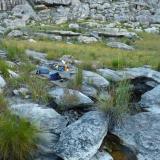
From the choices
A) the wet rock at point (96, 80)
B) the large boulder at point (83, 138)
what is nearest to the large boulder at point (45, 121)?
the large boulder at point (83, 138)

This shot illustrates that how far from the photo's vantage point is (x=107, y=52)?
1541 centimetres

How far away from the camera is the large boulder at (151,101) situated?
611cm

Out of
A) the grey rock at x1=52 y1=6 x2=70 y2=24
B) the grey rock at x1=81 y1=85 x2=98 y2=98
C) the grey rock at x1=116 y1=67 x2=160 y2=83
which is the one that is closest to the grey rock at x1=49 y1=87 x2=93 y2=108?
the grey rock at x1=81 y1=85 x2=98 y2=98

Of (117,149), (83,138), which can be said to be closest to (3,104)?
(83,138)

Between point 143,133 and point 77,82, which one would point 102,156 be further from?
point 77,82

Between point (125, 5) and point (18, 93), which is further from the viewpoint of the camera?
point (125, 5)

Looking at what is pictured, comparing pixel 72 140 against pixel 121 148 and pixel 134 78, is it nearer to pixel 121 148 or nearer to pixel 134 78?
pixel 121 148

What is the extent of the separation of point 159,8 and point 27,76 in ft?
112

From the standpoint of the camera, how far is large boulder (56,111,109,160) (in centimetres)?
468

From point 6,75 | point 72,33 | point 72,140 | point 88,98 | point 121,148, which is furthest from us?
point 72,33

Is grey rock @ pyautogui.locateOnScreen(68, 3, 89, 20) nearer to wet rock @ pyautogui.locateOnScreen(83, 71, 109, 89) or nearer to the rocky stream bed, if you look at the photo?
the rocky stream bed

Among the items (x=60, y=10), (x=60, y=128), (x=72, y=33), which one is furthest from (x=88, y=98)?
(x=60, y=10)

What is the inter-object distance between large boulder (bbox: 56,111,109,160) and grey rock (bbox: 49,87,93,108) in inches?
22.6

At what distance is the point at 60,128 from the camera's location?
17.3ft
